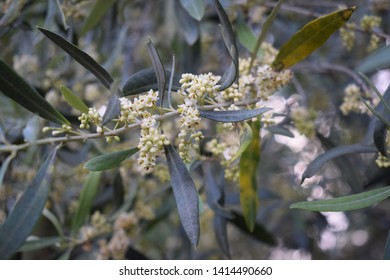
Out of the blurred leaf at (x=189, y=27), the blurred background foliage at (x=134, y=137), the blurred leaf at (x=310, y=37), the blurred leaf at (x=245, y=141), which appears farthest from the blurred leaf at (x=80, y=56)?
the blurred leaf at (x=189, y=27)

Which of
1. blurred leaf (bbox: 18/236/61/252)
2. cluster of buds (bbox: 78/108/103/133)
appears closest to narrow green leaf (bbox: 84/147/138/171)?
cluster of buds (bbox: 78/108/103/133)

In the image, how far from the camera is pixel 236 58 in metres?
1.22

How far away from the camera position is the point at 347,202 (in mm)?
1190

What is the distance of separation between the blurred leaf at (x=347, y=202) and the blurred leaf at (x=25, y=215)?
28.3 inches

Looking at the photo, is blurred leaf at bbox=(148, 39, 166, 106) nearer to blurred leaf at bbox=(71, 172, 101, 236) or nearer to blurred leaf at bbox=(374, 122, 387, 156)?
→ blurred leaf at bbox=(374, 122, 387, 156)

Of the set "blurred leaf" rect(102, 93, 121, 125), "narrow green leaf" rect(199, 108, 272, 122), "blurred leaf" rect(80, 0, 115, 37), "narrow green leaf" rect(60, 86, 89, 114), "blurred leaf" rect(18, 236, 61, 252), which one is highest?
"blurred leaf" rect(80, 0, 115, 37)

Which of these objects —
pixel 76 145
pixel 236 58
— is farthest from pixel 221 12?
pixel 76 145

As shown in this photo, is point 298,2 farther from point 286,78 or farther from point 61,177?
point 61,177

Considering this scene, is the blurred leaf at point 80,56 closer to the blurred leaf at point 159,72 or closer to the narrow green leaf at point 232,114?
the blurred leaf at point 159,72

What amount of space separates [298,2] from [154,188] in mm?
1377

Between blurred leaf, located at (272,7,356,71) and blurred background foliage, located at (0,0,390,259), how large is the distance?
28cm

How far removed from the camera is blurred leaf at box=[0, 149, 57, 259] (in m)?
1.24

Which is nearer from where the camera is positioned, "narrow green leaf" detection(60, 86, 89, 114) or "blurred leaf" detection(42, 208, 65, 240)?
"narrow green leaf" detection(60, 86, 89, 114)

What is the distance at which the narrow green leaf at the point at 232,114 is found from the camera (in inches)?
43.9
